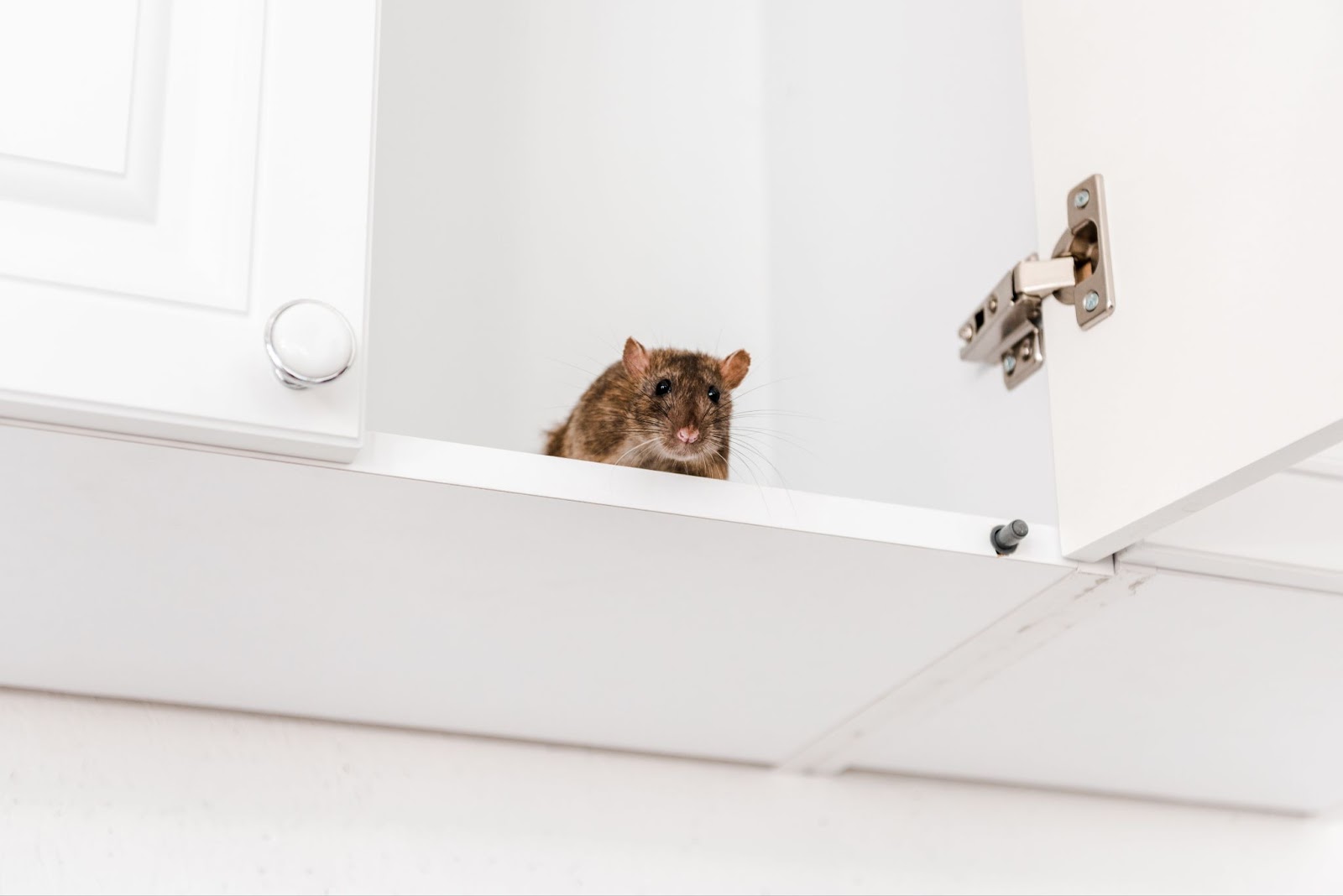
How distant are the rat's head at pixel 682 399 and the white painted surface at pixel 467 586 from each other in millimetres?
129

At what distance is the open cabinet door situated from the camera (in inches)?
28.2

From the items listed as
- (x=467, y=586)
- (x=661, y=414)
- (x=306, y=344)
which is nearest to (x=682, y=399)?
(x=661, y=414)

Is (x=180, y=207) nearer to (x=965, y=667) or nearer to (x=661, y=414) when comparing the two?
(x=661, y=414)

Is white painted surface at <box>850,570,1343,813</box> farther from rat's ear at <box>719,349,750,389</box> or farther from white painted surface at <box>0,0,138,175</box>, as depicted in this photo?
white painted surface at <box>0,0,138,175</box>

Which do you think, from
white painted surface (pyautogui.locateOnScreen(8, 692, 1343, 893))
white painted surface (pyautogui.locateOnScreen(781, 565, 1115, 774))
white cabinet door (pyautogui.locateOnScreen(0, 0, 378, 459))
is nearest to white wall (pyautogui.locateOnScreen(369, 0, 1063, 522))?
white painted surface (pyautogui.locateOnScreen(781, 565, 1115, 774))

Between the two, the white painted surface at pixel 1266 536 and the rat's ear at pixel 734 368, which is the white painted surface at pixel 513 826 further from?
the white painted surface at pixel 1266 536

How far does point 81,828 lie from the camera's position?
1.11 meters

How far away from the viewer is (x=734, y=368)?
118 centimetres

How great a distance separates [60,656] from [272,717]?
0.20m

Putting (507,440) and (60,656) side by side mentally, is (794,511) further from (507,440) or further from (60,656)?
(60,656)

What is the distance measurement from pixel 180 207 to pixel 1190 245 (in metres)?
0.62

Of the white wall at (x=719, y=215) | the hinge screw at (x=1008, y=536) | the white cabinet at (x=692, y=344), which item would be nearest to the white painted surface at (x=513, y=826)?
the white cabinet at (x=692, y=344)

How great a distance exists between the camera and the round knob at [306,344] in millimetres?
753

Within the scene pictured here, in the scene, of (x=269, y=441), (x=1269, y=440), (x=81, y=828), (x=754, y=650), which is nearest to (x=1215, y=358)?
(x=1269, y=440)
